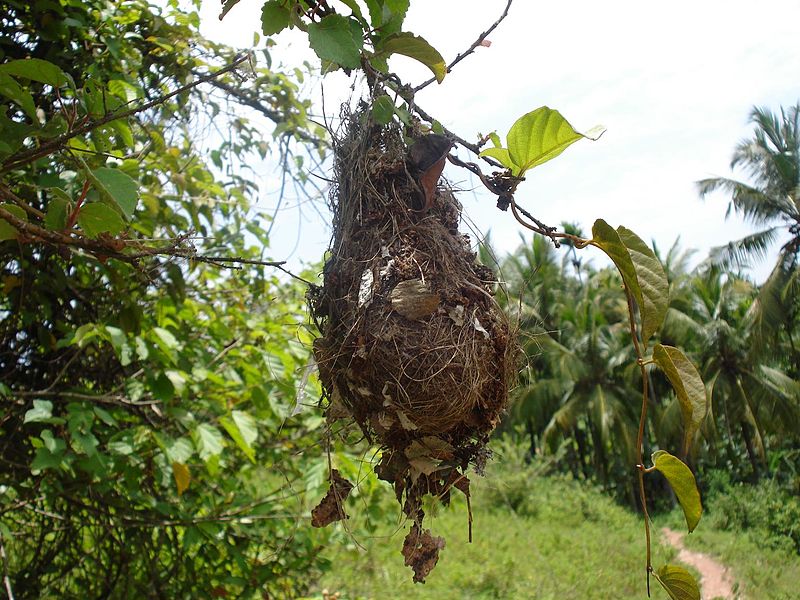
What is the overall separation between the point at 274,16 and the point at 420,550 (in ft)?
2.28

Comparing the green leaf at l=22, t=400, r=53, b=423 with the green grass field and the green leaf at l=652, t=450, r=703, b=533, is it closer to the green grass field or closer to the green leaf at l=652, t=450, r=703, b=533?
the green grass field

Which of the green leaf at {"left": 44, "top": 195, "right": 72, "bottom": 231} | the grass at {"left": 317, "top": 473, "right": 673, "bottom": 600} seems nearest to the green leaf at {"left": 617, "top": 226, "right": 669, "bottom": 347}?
the green leaf at {"left": 44, "top": 195, "right": 72, "bottom": 231}

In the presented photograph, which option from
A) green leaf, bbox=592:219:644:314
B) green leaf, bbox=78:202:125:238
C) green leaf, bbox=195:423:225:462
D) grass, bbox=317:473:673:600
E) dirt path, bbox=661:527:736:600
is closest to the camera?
green leaf, bbox=592:219:644:314

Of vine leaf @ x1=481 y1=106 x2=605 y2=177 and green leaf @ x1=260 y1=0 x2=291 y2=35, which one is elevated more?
green leaf @ x1=260 y1=0 x2=291 y2=35

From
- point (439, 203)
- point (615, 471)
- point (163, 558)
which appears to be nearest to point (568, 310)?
point (615, 471)

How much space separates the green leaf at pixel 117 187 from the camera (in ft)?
3.14

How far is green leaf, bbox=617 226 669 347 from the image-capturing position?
79 centimetres

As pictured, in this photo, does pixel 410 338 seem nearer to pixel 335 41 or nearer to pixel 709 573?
pixel 335 41

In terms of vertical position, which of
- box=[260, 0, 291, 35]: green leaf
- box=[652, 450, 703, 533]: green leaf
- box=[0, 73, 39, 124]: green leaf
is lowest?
box=[652, 450, 703, 533]: green leaf

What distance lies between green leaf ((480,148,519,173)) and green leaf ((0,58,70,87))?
68cm

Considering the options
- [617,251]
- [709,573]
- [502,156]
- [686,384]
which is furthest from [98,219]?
[709,573]

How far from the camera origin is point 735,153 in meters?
18.9

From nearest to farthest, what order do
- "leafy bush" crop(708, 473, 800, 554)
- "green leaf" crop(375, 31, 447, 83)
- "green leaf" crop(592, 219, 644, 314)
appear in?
"green leaf" crop(592, 219, 644, 314) < "green leaf" crop(375, 31, 447, 83) < "leafy bush" crop(708, 473, 800, 554)

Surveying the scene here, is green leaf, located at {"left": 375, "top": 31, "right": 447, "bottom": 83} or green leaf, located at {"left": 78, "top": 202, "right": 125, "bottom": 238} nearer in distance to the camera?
green leaf, located at {"left": 375, "top": 31, "right": 447, "bottom": 83}
